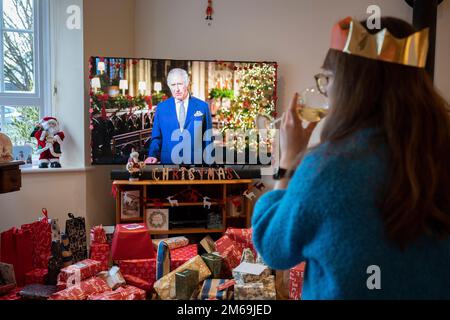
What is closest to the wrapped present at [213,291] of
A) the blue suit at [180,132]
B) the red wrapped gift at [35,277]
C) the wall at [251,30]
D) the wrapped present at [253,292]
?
the wrapped present at [253,292]

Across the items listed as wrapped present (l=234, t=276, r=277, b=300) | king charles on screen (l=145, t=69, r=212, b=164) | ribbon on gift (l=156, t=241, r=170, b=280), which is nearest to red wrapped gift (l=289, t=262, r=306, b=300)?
wrapped present (l=234, t=276, r=277, b=300)

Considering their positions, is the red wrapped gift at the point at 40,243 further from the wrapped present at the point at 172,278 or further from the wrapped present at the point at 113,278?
the wrapped present at the point at 172,278

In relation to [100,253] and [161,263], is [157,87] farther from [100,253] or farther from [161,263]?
[161,263]

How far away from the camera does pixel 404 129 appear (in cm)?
69

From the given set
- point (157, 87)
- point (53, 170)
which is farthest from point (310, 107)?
point (53, 170)

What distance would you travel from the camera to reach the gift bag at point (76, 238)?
2.57 m

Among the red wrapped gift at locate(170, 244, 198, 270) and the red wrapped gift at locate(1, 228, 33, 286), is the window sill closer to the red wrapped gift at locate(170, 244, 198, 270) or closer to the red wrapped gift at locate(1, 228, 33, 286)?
the red wrapped gift at locate(1, 228, 33, 286)

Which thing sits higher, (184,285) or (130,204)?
(130,204)

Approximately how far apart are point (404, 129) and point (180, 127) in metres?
2.86

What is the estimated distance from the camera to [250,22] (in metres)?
3.82

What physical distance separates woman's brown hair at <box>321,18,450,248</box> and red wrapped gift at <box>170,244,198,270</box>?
1.91 m

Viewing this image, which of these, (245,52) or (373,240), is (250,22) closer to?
(245,52)

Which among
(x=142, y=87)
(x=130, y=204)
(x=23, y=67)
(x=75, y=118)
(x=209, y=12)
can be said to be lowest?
(x=130, y=204)
